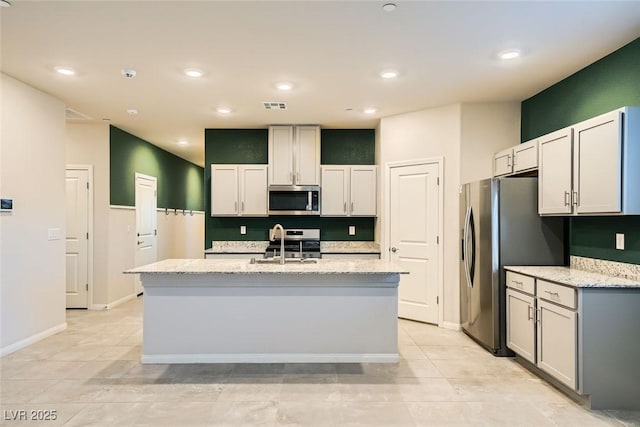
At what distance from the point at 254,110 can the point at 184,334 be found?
2813 millimetres

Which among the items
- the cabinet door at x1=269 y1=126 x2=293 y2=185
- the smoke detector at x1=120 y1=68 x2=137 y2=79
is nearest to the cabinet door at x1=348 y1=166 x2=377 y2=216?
the cabinet door at x1=269 y1=126 x2=293 y2=185

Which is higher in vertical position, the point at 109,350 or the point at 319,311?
the point at 319,311

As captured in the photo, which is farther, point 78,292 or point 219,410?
point 78,292

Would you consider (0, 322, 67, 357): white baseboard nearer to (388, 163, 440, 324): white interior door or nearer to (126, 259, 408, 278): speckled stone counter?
(126, 259, 408, 278): speckled stone counter

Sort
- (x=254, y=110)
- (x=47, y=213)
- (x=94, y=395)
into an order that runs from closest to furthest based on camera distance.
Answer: (x=94, y=395) < (x=47, y=213) < (x=254, y=110)

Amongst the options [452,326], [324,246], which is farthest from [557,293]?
[324,246]

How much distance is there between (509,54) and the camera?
3178 millimetres

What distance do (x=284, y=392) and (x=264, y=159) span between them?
376 centimetres

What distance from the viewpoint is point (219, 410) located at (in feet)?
8.56

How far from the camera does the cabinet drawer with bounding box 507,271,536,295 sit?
10.6 ft

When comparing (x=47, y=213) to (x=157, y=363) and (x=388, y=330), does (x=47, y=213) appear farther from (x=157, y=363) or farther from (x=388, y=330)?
(x=388, y=330)

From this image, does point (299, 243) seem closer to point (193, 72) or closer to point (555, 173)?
point (193, 72)

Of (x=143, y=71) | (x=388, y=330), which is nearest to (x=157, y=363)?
(x=388, y=330)

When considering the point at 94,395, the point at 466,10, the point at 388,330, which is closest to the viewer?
the point at 466,10
